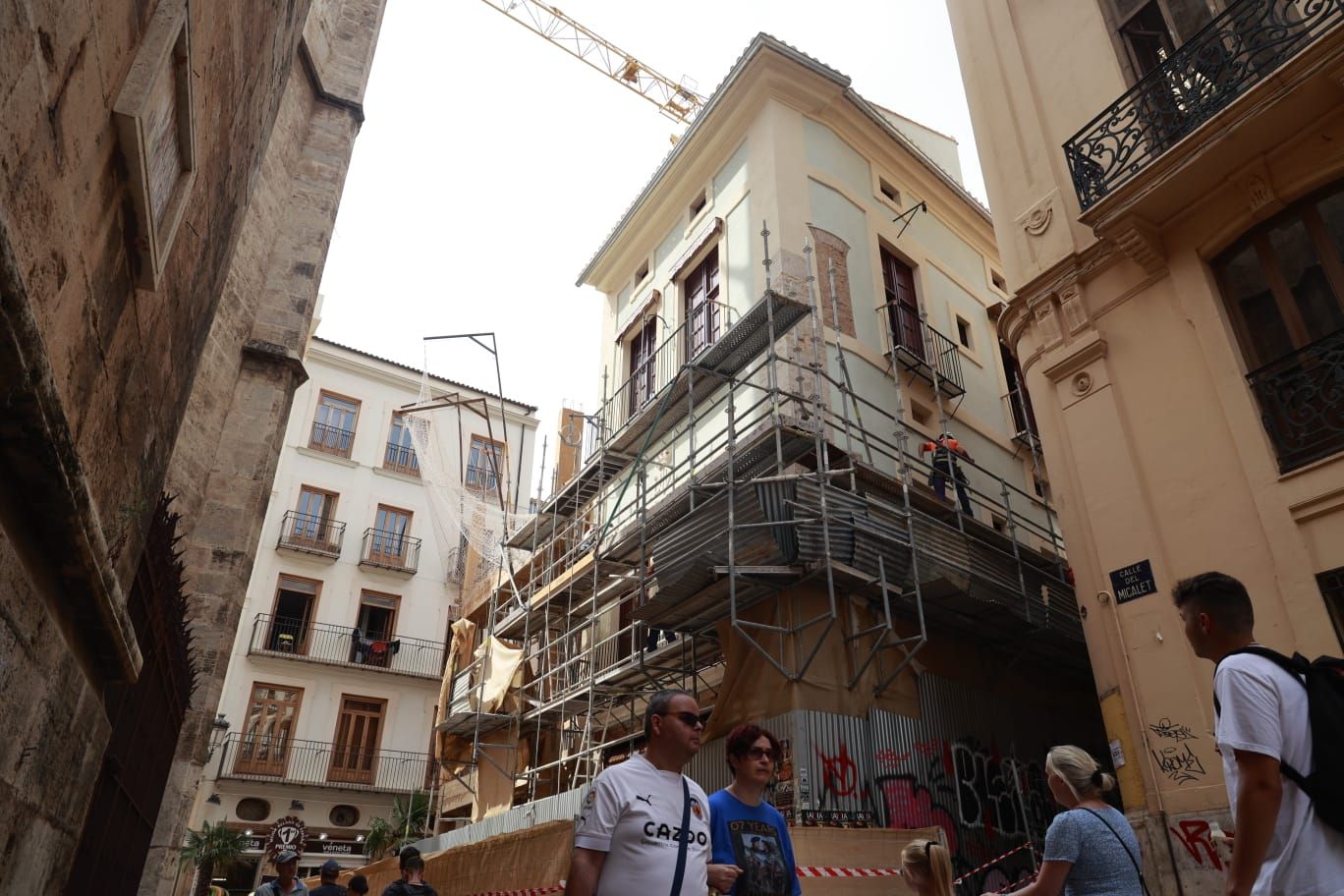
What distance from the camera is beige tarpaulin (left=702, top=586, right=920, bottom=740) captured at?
977cm

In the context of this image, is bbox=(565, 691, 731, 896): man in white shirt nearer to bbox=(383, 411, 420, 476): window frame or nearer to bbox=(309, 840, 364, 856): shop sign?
bbox=(309, 840, 364, 856): shop sign

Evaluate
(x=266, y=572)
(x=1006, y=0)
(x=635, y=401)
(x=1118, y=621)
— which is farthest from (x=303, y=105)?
(x=266, y=572)

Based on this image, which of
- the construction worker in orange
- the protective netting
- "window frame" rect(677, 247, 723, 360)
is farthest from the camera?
the protective netting

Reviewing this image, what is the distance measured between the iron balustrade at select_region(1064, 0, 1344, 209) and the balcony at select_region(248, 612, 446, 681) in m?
24.2

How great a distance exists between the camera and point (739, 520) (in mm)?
10406

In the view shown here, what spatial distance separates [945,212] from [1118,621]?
11407 millimetres

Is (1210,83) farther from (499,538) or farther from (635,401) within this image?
(499,538)

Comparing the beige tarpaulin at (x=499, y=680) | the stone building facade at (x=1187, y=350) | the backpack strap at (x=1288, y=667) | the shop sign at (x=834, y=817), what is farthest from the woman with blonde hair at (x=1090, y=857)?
the beige tarpaulin at (x=499, y=680)

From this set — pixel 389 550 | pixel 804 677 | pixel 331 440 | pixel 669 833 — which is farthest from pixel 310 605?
pixel 669 833

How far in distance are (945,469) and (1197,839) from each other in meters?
6.60

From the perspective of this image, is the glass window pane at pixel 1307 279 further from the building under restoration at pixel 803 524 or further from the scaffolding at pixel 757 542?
the building under restoration at pixel 803 524

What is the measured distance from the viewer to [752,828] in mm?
3484

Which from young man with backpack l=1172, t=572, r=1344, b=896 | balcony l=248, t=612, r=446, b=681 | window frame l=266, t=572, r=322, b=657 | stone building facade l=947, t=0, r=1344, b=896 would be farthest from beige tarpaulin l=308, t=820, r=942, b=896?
window frame l=266, t=572, r=322, b=657

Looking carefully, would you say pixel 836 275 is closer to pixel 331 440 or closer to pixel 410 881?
pixel 410 881
